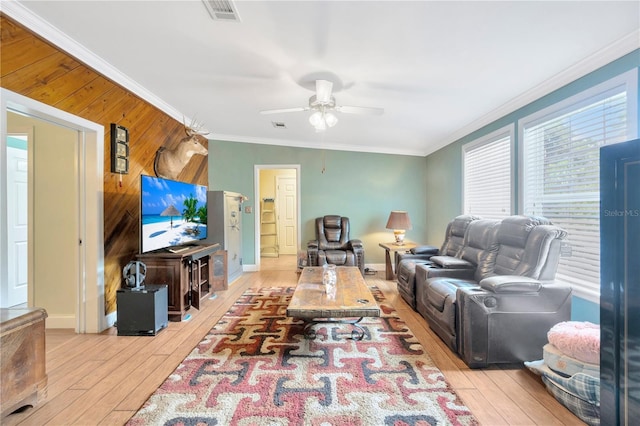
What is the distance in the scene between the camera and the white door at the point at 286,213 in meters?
7.80

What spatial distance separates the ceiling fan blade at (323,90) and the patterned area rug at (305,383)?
7.47ft

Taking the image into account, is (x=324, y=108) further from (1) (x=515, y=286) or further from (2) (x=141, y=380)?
(2) (x=141, y=380)

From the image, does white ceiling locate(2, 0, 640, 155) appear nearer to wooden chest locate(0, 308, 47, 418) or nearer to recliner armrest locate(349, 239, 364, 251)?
wooden chest locate(0, 308, 47, 418)

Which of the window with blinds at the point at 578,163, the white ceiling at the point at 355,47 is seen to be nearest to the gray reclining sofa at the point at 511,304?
the window with blinds at the point at 578,163

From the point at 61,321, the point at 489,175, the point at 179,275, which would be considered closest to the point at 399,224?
the point at 489,175

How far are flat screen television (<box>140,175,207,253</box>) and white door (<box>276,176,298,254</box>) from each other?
368cm

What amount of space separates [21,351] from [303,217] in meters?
4.45

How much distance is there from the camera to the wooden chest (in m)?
1.57

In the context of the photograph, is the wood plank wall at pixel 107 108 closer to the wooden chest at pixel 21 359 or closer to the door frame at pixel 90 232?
the door frame at pixel 90 232

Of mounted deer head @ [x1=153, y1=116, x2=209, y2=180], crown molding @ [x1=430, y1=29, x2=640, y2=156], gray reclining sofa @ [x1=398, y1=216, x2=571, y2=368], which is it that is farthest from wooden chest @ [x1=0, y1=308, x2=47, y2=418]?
crown molding @ [x1=430, y1=29, x2=640, y2=156]

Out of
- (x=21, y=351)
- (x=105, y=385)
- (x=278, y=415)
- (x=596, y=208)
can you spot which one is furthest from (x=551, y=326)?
(x=21, y=351)

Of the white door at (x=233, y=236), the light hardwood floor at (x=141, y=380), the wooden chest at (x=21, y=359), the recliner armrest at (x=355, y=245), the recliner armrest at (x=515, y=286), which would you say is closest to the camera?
the wooden chest at (x=21, y=359)

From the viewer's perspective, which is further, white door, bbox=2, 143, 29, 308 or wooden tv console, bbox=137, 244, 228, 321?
white door, bbox=2, 143, 29, 308

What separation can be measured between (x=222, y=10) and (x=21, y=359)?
2476mm
